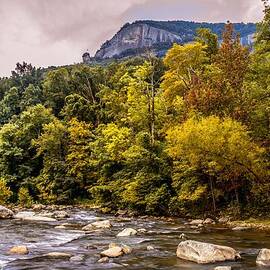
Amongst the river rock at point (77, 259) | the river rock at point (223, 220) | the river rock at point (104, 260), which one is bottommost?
the river rock at point (223, 220)

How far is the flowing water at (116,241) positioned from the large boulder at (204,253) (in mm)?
393

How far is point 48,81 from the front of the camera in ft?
305

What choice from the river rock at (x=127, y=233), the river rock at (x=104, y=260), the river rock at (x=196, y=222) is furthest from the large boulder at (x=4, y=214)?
the river rock at (x=104, y=260)

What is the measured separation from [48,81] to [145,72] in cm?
4707

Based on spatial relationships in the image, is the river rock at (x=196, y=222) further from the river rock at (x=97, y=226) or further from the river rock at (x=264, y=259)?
the river rock at (x=264, y=259)

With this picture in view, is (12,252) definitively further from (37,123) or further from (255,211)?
(37,123)

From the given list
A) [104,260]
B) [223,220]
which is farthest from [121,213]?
[104,260]

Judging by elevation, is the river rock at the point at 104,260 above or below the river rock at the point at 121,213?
above

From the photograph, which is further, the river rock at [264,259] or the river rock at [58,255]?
the river rock at [58,255]

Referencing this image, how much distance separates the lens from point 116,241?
2264cm

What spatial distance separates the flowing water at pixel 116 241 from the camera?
1647cm

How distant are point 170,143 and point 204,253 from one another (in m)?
18.4

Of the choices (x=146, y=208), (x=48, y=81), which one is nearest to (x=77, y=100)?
(x=48, y=81)

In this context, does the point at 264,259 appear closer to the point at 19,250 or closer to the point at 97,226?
the point at 19,250
